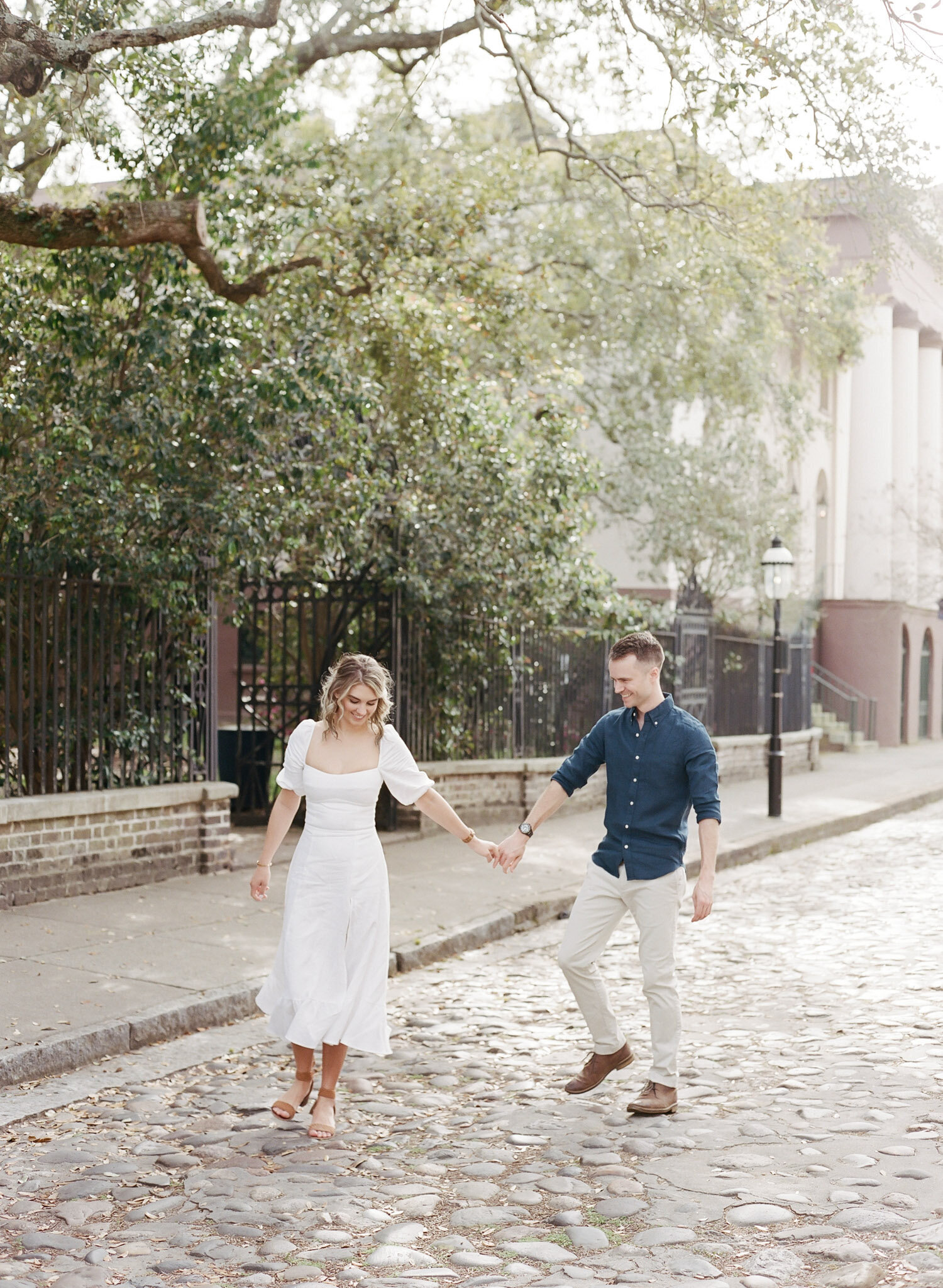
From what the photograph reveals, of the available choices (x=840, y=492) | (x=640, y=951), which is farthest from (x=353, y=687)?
(x=840, y=492)

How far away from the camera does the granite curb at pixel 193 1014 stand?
599 centimetres

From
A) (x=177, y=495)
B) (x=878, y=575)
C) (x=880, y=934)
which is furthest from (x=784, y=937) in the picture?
(x=878, y=575)

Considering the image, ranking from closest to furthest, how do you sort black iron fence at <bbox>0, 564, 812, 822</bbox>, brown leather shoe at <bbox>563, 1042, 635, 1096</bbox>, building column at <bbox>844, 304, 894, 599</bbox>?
brown leather shoe at <bbox>563, 1042, 635, 1096</bbox>
black iron fence at <bbox>0, 564, 812, 822</bbox>
building column at <bbox>844, 304, 894, 599</bbox>

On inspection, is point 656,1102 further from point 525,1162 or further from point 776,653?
point 776,653

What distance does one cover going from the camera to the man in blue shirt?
18.2 ft

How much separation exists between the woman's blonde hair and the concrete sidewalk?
2.04 m

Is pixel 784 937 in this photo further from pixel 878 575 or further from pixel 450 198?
pixel 878 575

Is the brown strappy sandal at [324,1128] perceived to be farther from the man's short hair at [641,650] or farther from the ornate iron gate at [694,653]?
the ornate iron gate at [694,653]

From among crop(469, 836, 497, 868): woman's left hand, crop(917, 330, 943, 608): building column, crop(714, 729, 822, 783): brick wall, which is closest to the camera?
crop(469, 836, 497, 868): woman's left hand

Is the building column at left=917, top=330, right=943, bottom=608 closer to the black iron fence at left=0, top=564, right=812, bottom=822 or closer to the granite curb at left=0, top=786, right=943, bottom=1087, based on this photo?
the black iron fence at left=0, top=564, right=812, bottom=822

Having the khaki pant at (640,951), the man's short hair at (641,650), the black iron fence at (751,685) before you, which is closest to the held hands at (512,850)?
the khaki pant at (640,951)

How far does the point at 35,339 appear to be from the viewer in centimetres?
1057

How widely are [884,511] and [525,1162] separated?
34.4 meters

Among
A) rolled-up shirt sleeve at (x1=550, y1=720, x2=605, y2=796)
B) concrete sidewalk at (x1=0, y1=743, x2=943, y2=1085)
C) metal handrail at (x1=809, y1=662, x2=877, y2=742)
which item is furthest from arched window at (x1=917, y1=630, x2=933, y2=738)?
rolled-up shirt sleeve at (x1=550, y1=720, x2=605, y2=796)
